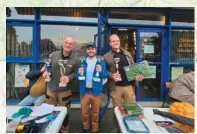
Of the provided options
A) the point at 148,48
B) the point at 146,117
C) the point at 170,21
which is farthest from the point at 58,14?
the point at 146,117

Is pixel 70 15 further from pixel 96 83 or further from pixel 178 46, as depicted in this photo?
pixel 178 46

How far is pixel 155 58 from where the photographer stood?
3.71 meters

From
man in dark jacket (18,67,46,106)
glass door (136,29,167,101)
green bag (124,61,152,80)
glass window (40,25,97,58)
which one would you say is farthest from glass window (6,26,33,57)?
green bag (124,61,152,80)

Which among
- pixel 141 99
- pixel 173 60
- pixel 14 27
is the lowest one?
pixel 141 99

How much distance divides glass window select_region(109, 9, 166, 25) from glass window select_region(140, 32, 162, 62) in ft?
0.66

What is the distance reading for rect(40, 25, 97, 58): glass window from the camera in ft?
11.0

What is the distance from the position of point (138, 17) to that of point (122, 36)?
40 centimetres

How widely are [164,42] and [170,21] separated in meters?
0.36

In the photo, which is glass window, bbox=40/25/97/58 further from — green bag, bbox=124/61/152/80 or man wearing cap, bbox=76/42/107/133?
green bag, bbox=124/61/152/80

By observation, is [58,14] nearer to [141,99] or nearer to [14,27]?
[14,27]

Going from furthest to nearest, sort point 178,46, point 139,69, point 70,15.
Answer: point 178,46
point 70,15
point 139,69

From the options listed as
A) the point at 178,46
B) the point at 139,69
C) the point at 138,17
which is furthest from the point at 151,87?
the point at 139,69

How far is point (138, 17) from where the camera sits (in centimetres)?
351

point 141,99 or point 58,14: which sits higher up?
point 58,14
